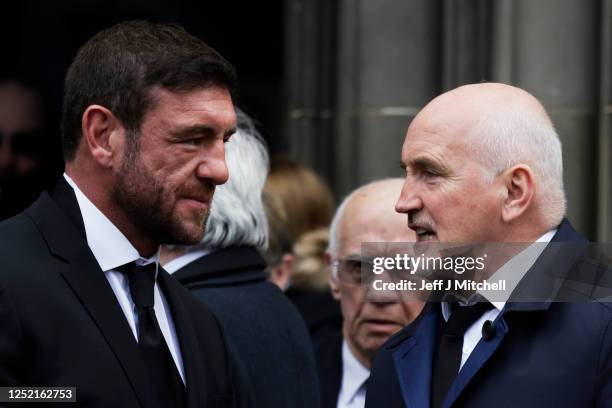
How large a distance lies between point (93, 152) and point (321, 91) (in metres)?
4.15

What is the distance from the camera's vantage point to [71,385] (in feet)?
8.49

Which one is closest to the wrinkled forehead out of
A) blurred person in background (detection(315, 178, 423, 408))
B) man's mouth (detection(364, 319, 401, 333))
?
blurred person in background (detection(315, 178, 423, 408))

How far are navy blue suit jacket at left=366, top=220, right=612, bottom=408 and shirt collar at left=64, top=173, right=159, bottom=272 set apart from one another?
0.73 metres

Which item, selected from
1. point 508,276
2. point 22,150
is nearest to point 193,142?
point 508,276

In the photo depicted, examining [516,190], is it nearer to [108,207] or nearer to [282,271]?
[108,207]

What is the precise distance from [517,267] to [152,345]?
89 centimetres

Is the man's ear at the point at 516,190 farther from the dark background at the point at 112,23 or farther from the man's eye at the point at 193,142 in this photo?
the dark background at the point at 112,23

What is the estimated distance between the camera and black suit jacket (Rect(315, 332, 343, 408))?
13.9ft

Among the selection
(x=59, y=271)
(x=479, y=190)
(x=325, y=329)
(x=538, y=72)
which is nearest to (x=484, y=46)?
(x=538, y=72)

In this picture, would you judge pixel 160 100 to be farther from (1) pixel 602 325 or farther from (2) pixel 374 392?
(1) pixel 602 325

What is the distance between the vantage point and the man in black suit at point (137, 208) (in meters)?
2.74

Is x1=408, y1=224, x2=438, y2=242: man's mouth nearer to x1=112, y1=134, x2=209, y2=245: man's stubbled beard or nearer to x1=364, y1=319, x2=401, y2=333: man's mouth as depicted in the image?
x1=112, y1=134, x2=209, y2=245: man's stubbled beard

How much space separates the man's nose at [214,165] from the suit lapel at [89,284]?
1.07 ft

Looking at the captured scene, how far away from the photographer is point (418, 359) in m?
3.01
